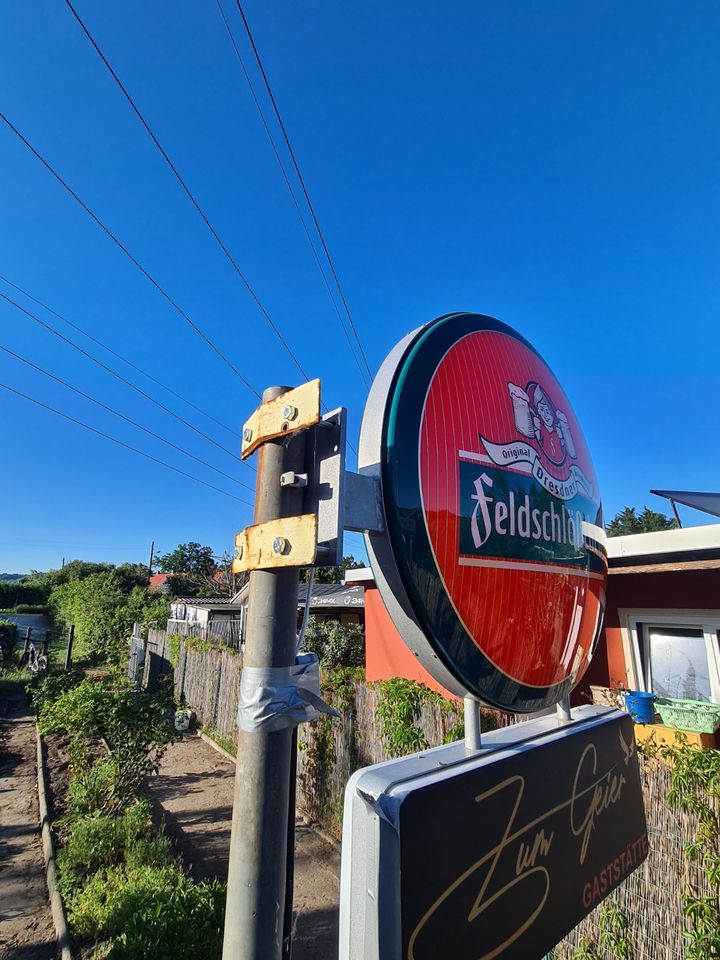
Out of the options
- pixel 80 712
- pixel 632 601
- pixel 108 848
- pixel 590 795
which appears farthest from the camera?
pixel 80 712

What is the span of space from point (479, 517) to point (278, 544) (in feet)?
1.61

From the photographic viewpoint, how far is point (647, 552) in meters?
5.36

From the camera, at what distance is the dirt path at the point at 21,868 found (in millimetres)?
3934

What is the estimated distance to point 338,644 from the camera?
44.7ft

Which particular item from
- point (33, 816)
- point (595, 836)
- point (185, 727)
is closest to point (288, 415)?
point (595, 836)

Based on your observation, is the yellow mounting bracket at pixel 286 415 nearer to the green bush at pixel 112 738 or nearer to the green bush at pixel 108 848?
the green bush at pixel 108 848

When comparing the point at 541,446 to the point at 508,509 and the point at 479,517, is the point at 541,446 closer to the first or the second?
the point at 508,509

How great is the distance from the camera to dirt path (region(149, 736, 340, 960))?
Result: 412 centimetres

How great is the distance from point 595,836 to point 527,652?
516mm

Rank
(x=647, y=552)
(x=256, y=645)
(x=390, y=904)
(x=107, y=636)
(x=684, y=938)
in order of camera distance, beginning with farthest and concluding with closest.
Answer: (x=107, y=636) → (x=647, y=552) → (x=684, y=938) → (x=256, y=645) → (x=390, y=904)

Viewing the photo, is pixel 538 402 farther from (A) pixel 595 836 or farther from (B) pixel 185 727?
(B) pixel 185 727

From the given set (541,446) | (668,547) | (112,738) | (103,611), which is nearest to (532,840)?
(541,446)

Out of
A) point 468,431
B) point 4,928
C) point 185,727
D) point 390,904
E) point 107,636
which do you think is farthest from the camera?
point 107,636

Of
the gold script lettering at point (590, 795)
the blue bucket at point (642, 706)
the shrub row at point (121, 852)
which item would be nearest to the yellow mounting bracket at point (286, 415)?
the gold script lettering at point (590, 795)
